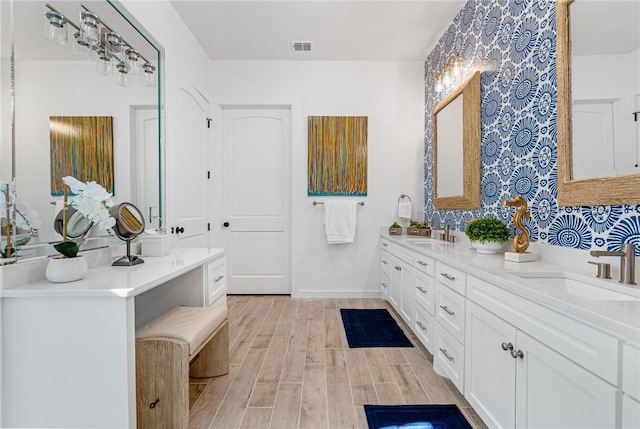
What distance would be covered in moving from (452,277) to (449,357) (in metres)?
0.48

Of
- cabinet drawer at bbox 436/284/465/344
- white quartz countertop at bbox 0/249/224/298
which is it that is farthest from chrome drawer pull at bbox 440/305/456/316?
white quartz countertop at bbox 0/249/224/298

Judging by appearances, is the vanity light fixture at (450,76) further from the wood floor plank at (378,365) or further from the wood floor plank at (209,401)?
the wood floor plank at (209,401)

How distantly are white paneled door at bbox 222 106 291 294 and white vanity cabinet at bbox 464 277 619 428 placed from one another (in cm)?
253

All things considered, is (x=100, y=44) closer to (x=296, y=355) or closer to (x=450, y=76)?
(x=296, y=355)

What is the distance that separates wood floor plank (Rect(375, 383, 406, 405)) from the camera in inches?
66.6

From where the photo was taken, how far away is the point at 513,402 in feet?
3.97

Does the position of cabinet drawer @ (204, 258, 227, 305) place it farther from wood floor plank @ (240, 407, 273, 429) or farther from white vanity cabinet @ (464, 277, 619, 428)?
white vanity cabinet @ (464, 277, 619, 428)

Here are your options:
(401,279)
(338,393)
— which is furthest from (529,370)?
(401,279)

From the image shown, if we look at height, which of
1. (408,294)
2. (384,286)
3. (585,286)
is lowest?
(384,286)

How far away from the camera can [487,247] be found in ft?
6.23

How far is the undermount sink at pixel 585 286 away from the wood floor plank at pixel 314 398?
119 cm

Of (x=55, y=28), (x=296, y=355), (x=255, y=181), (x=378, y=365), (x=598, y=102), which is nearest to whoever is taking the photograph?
(x=598, y=102)

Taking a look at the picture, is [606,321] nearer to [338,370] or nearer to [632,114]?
[632,114]

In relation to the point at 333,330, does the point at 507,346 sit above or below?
above
